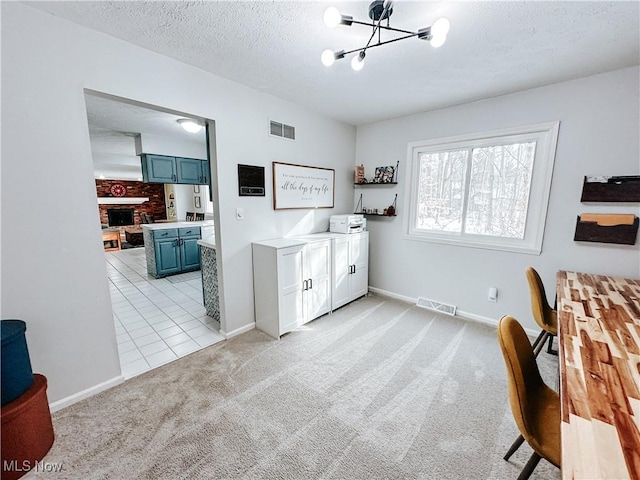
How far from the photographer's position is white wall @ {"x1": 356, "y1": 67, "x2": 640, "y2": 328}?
7.16 feet

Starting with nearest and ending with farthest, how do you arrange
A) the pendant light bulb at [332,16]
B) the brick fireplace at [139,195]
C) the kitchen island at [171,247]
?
the pendant light bulb at [332,16]
the kitchen island at [171,247]
the brick fireplace at [139,195]

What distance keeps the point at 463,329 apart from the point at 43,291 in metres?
3.60

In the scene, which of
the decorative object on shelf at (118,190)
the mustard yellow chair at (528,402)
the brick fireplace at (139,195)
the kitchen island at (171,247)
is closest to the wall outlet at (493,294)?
the mustard yellow chair at (528,402)

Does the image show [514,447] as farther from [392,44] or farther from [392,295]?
[392,44]

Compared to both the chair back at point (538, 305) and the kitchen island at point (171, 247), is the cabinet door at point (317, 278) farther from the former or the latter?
the kitchen island at point (171, 247)

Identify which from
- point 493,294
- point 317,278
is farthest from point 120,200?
point 493,294

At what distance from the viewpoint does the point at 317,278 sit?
2.99 m

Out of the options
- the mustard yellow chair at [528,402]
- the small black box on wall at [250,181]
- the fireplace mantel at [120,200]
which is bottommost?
the mustard yellow chair at [528,402]

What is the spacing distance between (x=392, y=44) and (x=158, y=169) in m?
3.92

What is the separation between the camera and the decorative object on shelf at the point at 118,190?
30.2ft

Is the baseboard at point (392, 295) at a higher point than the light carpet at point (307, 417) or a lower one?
higher

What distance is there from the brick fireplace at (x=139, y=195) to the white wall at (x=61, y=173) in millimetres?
8314

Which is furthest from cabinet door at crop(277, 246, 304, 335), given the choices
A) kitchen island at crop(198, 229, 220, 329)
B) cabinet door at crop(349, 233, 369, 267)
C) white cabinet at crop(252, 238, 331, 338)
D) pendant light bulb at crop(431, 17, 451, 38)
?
pendant light bulb at crop(431, 17, 451, 38)

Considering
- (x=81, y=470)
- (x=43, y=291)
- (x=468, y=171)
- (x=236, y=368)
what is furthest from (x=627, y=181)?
(x=43, y=291)
